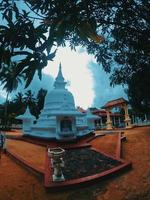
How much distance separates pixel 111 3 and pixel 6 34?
464 cm

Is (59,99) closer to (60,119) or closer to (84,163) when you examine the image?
(60,119)

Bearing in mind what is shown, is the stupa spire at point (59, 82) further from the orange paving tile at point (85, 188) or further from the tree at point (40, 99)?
the tree at point (40, 99)

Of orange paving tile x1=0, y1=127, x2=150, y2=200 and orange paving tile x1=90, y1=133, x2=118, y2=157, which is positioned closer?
orange paving tile x1=0, y1=127, x2=150, y2=200

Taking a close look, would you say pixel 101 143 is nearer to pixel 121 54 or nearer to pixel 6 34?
pixel 121 54

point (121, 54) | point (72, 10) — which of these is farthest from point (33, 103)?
point (72, 10)

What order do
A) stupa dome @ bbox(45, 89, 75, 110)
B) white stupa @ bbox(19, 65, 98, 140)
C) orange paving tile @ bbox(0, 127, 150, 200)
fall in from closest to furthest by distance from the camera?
orange paving tile @ bbox(0, 127, 150, 200) < white stupa @ bbox(19, 65, 98, 140) < stupa dome @ bbox(45, 89, 75, 110)

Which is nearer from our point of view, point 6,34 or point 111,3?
point 6,34

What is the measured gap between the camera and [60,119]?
941 inches

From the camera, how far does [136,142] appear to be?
19.1m

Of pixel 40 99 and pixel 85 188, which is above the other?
pixel 40 99

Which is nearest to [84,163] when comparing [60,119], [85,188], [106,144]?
[85,188]

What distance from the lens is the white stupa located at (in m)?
23.5

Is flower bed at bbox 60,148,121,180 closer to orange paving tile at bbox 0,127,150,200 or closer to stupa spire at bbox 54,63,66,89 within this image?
orange paving tile at bbox 0,127,150,200

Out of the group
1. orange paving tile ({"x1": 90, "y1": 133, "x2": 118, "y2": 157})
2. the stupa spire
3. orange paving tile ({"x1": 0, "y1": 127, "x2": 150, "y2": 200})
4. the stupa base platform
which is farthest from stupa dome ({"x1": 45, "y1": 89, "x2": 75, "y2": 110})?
orange paving tile ({"x1": 0, "y1": 127, "x2": 150, "y2": 200})
